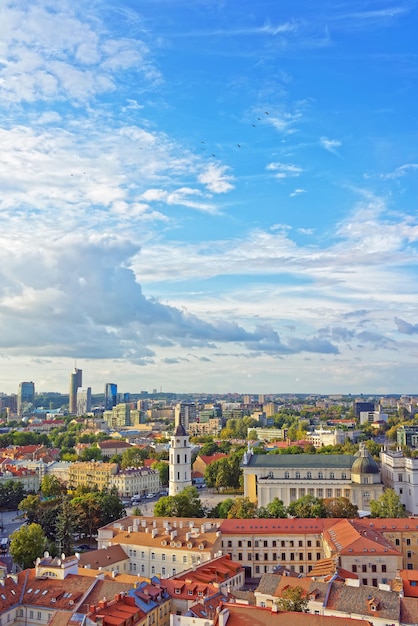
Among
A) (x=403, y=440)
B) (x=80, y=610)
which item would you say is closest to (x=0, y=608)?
(x=80, y=610)

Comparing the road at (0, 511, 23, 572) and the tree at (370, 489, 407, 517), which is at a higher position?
the tree at (370, 489, 407, 517)

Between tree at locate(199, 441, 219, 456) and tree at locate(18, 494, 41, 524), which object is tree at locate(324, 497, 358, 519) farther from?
tree at locate(199, 441, 219, 456)

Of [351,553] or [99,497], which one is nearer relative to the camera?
[351,553]

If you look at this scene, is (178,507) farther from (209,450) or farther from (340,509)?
(209,450)

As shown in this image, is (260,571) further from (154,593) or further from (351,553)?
(154,593)

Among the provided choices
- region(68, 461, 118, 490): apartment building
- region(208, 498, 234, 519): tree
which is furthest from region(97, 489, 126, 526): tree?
region(68, 461, 118, 490): apartment building
